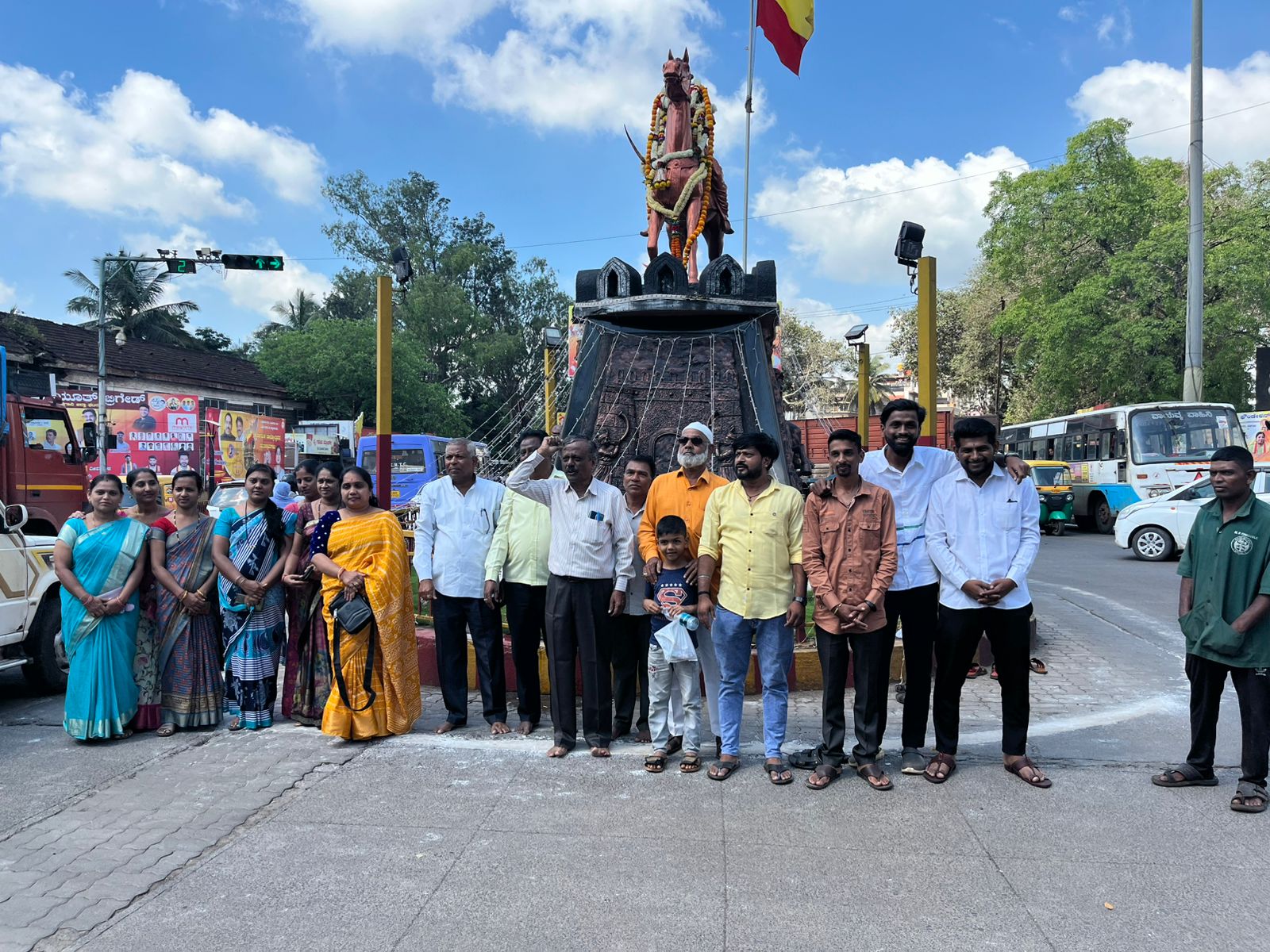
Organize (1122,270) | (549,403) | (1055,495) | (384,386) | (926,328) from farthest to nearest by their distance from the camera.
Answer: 1. (1122,270)
2. (1055,495)
3. (549,403)
4. (384,386)
5. (926,328)

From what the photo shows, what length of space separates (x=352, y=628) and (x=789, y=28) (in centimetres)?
1130

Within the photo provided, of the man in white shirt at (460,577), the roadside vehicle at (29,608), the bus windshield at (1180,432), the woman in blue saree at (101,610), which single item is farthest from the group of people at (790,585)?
the bus windshield at (1180,432)

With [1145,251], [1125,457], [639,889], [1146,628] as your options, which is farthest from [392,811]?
[1145,251]

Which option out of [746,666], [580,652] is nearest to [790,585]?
[746,666]

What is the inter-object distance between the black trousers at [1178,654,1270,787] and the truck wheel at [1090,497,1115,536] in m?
17.5

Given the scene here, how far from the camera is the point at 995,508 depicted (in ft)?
14.6

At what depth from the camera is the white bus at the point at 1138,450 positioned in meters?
18.4

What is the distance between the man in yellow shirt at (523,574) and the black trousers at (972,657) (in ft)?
7.21

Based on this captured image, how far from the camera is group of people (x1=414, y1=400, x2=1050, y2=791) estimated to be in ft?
14.5

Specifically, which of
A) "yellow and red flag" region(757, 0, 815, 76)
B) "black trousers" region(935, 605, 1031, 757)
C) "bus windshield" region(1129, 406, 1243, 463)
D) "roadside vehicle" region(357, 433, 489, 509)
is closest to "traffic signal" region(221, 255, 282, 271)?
"roadside vehicle" region(357, 433, 489, 509)

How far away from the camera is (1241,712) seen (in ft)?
13.6

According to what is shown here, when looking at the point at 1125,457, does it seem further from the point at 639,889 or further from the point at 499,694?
the point at 639,889

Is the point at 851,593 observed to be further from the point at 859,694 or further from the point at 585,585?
the point at 585,585

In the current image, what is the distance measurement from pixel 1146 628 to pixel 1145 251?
18475 millimetres
